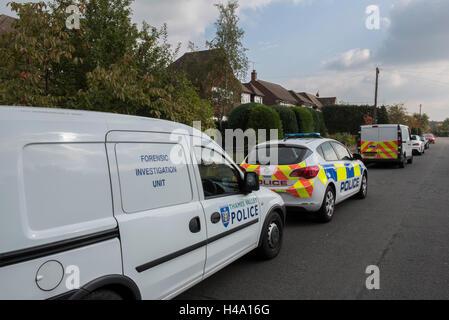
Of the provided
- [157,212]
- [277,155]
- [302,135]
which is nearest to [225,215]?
[157,212]

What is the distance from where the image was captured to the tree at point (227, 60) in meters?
29.8

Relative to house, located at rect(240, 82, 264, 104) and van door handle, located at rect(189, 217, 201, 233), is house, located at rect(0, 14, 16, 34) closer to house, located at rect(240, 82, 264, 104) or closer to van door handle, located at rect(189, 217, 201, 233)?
van door handle, located at rect(189, 217, 201, 233)

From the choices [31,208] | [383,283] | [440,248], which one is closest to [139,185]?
[31,208]

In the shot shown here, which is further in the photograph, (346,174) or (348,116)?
(348,116)

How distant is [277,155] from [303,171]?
62 cm

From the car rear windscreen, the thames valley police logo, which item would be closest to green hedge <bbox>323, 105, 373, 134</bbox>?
the car rear windscreen

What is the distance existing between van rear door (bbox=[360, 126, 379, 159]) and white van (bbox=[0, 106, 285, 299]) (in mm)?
13893

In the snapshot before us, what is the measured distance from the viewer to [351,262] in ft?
14.0

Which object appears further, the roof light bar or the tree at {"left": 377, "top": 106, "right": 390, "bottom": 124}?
the tree at {"left": 377, "top": 106, "right": 390, "bottom": 124}

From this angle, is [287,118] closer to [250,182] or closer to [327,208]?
[327,208]

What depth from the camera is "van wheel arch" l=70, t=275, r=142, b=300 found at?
6.61 feet

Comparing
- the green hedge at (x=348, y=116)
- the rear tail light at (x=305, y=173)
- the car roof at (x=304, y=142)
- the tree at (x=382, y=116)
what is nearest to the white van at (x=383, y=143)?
the car roof at (x=304, y=142)

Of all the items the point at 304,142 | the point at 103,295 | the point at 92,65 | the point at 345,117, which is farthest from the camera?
the point at 345,117
